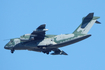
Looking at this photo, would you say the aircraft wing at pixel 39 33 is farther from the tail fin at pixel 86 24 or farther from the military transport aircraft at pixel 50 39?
the tail fin at pixel 86 24

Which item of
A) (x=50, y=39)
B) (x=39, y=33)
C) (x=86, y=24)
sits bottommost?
(x=50, y=39)

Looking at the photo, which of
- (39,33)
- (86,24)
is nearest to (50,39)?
(39,33)

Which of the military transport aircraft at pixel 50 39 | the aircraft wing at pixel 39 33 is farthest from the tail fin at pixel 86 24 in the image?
the aircraft wing at pixel 39 33

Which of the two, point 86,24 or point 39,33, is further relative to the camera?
point 86,24

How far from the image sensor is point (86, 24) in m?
28.2

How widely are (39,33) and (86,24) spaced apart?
15.7 ft

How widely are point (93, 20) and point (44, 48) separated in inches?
219

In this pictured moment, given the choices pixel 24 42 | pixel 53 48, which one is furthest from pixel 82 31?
pixel 24 42

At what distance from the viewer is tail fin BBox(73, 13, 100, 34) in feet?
91.7

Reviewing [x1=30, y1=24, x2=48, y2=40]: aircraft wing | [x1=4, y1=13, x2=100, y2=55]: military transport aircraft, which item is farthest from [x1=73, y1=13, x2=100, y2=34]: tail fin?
[x1=30, y1=24, x2=48, y2=40]: aircraft wing

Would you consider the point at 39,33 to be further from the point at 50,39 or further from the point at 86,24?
the point at 86,24

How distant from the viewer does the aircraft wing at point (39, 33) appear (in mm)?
26289

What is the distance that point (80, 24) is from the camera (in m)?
28.8

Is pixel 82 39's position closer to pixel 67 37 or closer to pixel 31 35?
pixel 67 37
